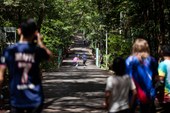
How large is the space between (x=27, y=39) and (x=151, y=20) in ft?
53.2

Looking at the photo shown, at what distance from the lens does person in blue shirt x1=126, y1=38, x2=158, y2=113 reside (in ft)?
23.1

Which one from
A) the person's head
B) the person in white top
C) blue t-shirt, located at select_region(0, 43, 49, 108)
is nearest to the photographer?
blue t-shirt, located at select_region(0, 43, 49, 108)

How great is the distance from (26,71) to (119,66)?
1449 mm

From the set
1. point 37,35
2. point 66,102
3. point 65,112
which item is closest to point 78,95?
point 66,102

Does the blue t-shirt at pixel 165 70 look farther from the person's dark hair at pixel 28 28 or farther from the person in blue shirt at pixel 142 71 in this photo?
the person's dark hair at pixel 28 28

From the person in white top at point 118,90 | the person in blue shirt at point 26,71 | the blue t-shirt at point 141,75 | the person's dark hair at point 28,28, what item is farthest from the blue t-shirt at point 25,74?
the blue t-shirt at point 141,75

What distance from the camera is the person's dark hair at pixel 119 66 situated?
610 cm

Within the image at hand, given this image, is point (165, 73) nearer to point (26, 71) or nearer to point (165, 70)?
point (165, 70)

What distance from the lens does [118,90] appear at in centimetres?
612

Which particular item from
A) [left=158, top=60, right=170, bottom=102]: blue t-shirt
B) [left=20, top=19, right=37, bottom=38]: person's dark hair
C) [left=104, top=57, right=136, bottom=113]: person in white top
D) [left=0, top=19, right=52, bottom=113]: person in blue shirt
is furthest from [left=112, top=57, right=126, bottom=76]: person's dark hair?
[left=158, top=60, right=170, bottom=102]: blue t-shirt

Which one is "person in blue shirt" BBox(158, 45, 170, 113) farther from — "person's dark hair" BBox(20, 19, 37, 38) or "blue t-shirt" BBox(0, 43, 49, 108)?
"person's dark hair" BBox(20, 19, 37, 38)

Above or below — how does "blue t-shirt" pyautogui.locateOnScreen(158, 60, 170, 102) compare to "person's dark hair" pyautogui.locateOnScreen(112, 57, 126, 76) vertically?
below

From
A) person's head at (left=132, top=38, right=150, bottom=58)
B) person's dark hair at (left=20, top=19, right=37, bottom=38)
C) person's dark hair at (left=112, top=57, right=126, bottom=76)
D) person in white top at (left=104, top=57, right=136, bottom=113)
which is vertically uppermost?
person's dark hair at (left=20, top=19, right=37, bottom=38)

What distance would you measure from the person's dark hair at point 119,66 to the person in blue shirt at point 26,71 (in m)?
1.11
